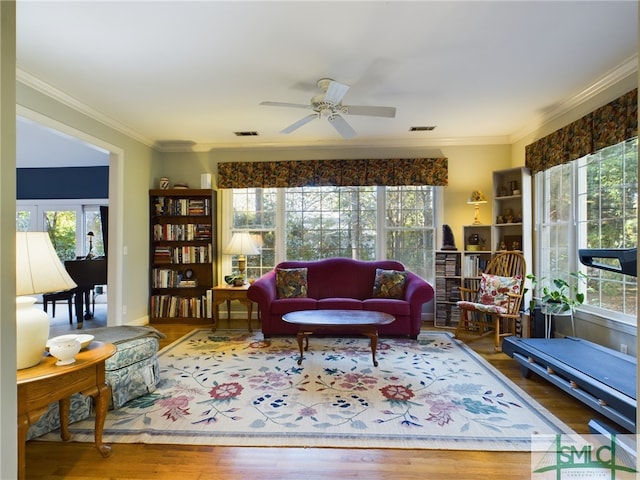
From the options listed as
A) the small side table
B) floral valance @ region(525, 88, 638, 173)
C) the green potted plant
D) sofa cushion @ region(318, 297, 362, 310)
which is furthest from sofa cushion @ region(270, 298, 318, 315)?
floral valance @ region(525, 88, 638, 173)

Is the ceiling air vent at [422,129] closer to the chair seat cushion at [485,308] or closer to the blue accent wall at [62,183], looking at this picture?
the chair seat cushion at [485,308]

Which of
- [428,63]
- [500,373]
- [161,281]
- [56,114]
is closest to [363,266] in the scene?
[500,373]

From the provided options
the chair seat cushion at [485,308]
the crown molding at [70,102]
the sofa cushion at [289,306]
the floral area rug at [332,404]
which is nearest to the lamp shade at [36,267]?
the floral area rug at [332,404]

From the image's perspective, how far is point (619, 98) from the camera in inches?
108

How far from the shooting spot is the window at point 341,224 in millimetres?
4957

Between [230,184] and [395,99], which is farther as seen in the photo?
[230,184]

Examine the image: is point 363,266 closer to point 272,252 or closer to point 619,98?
point 272,252

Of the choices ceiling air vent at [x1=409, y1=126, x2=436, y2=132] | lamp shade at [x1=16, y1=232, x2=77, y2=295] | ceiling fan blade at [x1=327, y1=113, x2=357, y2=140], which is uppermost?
ceiling air vent at [x1=409, y1=126, x2=436, y2=132]

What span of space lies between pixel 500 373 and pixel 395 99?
9.33 feet

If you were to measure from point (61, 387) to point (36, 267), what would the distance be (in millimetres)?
572

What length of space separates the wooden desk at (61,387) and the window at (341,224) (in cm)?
325

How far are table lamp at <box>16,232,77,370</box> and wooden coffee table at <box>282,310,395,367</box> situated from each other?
188 cm

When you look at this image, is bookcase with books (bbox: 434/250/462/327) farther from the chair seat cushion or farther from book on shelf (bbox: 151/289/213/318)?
book on shelf (bbox: 151/289/213/318)

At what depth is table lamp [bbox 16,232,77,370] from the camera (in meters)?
1.42
